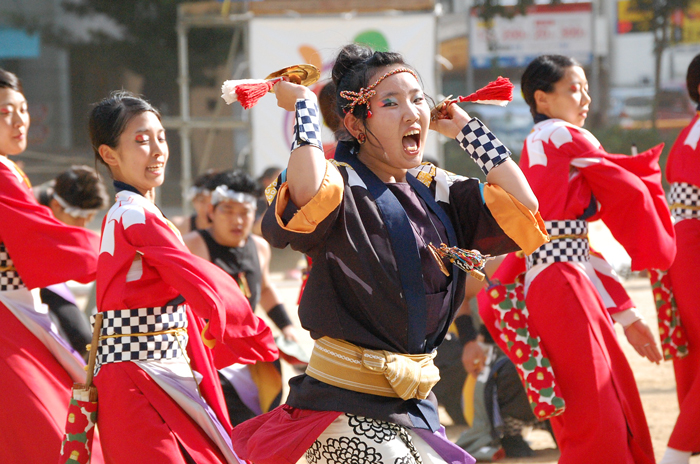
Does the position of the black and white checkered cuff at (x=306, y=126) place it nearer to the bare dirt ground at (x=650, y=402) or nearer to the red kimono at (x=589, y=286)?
the red kimono at (x=589, y=286)

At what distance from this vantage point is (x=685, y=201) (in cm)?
439

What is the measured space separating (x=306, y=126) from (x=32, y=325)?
1900 mm

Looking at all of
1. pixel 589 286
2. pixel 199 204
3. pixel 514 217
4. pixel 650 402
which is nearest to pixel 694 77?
pixel 589 286

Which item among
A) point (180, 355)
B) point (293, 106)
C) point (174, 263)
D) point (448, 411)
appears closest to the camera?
point (293, 106)

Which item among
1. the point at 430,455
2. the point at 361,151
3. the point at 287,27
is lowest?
the point at 430,455

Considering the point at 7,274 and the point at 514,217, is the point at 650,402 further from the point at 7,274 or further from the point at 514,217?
the point at 7,274

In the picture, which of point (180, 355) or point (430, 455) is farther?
point (180, 355)

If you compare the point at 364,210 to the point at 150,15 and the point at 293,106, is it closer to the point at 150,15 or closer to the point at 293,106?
the point at 293,106

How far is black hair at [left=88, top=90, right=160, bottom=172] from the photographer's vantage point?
10.1 feet

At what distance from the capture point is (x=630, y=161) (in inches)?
149

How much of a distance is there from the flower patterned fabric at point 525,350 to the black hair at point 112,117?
5.39 feet

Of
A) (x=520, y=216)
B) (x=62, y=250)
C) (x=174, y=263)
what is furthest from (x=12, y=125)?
(x=520, y=216)

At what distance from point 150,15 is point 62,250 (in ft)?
54.5

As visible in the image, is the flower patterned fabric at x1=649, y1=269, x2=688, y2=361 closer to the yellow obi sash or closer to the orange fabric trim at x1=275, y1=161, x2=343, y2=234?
the yellow obi sash
